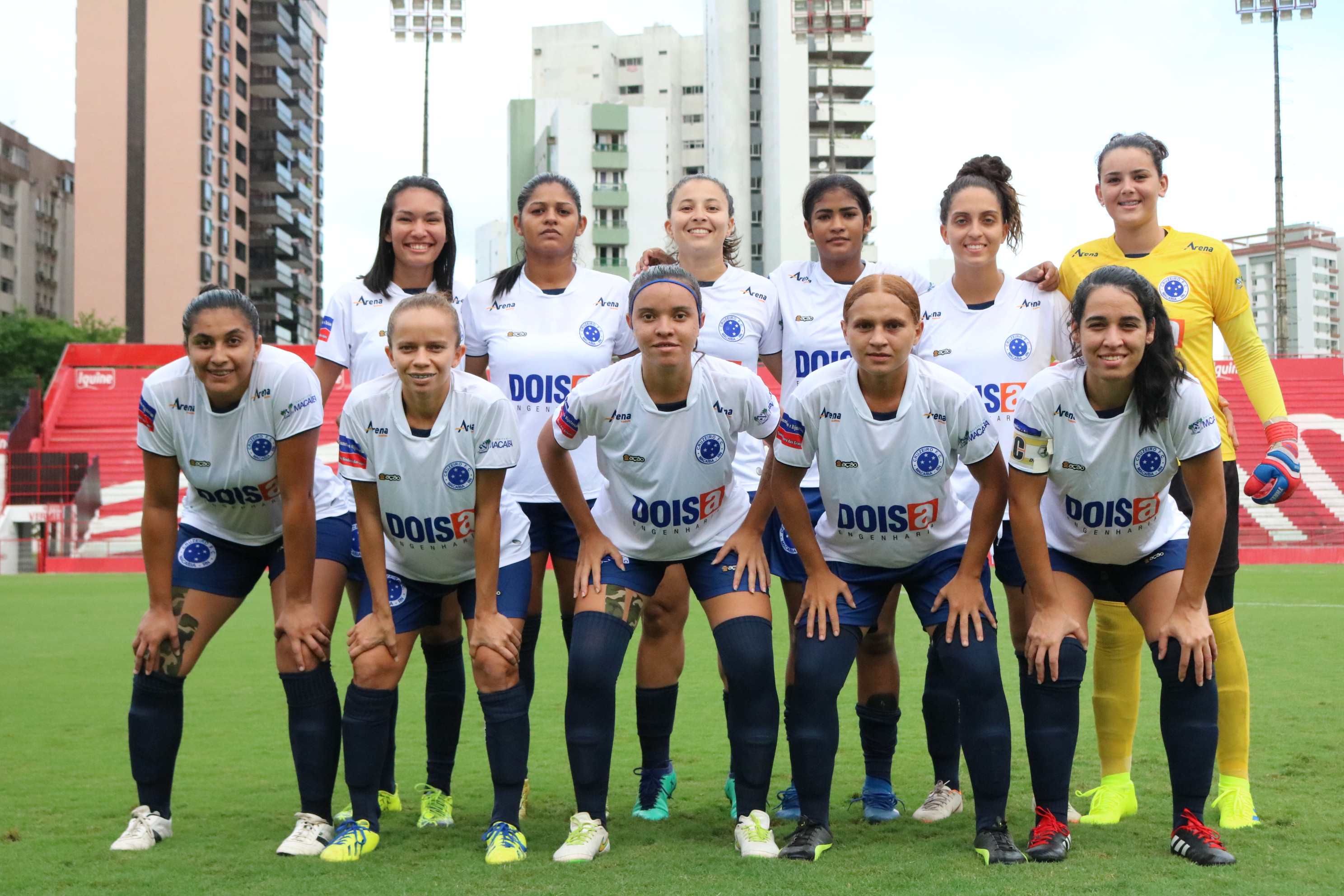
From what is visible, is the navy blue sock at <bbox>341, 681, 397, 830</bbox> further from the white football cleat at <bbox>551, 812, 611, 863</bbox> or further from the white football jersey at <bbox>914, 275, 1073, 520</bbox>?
the white football jersey at <bbox>914, 275, 1073, 520</bbox>

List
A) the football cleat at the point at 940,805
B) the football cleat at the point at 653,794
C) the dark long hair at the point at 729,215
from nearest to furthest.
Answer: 1. the football cleat at the point at 940,805
2. the football cleat at the point at 653,794
3. the dark long hair at the point at 729,215

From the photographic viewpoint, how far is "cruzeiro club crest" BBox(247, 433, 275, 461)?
3914 mm

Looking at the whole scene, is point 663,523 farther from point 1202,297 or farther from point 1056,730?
point 1202,297

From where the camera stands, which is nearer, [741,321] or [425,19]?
[741,321]

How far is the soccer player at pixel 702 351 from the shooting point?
414cm

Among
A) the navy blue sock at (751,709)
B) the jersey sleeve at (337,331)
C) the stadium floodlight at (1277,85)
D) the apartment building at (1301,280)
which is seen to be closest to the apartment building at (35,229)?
the stadium floodlight at (1277,85)

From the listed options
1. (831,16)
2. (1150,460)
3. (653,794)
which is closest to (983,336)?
(1150,460)

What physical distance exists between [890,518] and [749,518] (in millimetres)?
452

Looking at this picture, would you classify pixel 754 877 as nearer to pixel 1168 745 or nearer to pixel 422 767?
pixel 1168 745

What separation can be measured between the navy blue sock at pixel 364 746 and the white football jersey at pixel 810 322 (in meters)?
1.78

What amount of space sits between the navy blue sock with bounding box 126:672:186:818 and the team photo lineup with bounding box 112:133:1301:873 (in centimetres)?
1

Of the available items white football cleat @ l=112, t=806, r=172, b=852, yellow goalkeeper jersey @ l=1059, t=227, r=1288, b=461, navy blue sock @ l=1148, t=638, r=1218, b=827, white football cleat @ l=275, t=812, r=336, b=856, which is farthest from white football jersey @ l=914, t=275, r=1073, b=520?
white football cleat @ l=112, t=806, r=172, b=852

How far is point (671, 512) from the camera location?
385 cm

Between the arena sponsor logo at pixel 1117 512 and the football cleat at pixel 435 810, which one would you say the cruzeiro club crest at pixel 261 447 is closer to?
the football cleat at pixel 435 810
